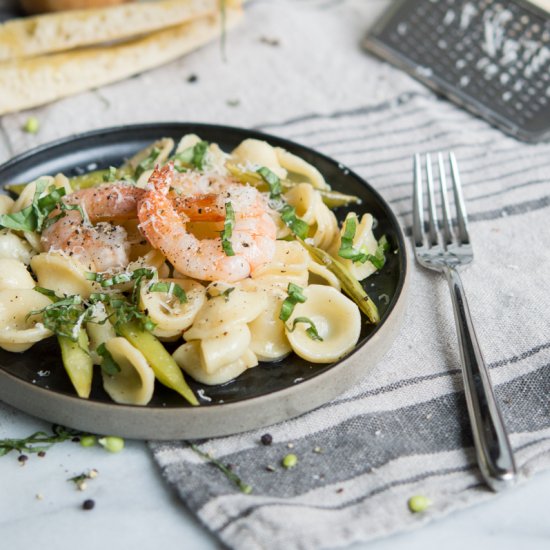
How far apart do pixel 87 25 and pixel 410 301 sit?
2482mm

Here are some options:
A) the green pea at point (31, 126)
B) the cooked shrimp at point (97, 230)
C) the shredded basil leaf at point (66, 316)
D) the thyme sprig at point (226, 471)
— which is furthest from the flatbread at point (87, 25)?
the thyme sprig at point (226, 471)

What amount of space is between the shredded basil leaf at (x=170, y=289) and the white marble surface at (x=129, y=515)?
1.78ft

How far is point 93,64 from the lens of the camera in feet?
14.7

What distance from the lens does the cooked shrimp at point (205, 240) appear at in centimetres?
264

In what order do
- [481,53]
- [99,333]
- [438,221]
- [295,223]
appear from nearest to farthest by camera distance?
[99,333], [295,223], [438,221], [481,53]

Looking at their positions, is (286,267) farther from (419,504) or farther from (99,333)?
(419,504)

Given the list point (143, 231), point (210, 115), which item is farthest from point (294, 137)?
point (143, 231)

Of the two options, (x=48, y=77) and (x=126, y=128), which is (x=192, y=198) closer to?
(x=126, y=128)

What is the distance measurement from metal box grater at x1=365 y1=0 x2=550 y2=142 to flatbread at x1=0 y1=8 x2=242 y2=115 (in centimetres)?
108

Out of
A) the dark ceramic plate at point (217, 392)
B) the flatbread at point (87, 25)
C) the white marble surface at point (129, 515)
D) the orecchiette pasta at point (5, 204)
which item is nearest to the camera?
the white marble surface at point (129, 515)

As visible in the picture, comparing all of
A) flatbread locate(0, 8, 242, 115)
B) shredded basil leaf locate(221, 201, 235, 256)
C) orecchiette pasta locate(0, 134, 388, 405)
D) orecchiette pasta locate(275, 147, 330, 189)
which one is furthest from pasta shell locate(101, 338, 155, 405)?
flatbread locate(0, 8, 242, 115)

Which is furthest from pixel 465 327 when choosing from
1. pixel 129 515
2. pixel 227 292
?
pixel 129 515

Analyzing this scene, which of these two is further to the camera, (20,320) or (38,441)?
(20,320)

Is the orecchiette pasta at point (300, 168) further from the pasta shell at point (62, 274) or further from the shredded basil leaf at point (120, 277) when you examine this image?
the pasta shell at point (62, 274)
